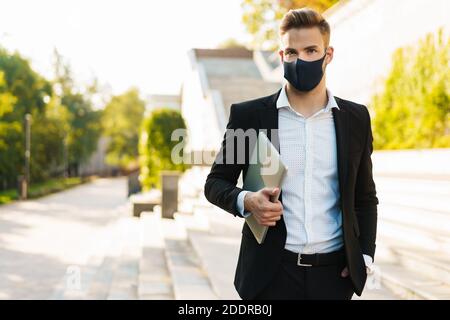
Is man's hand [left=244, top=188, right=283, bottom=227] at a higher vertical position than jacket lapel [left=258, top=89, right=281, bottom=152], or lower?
lower

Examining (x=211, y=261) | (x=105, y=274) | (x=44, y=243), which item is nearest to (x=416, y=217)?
(x=211, y=261)

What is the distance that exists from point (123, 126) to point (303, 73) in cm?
6445

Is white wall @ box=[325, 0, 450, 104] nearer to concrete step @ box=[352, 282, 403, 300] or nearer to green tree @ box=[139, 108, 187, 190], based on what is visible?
concrete step @ box=[352, 282, 403, 300]

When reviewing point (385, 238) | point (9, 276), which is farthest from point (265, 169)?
point (9, 276)

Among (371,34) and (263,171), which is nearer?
(263,171)

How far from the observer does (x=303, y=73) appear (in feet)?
7.61

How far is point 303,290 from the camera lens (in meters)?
2.31

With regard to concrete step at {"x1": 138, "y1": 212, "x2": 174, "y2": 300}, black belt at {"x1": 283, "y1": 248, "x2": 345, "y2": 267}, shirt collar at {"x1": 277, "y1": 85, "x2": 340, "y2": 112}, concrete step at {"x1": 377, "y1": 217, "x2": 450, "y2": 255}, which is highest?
shirt collar at {"x1": 277, "y1": 85, "x2": 340, "y2": 112}

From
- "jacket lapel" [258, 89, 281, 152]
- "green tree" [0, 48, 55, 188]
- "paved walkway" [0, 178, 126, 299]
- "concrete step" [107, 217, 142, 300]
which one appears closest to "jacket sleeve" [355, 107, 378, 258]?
"jacket lapel" [258, 89, 281, 152]

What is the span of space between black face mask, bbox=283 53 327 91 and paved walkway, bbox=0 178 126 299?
18.9 ft

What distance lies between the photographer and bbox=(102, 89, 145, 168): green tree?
214 feet

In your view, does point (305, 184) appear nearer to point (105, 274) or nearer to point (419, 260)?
point (419, 260)

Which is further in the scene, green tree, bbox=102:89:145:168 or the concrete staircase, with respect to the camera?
green tree, bbox=102:89:145:168
